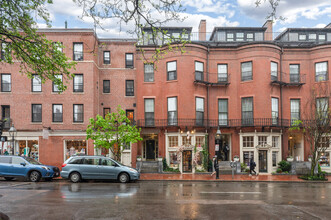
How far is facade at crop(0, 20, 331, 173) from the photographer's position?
23828 mm

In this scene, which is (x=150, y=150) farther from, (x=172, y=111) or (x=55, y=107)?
(x=55, y=107)

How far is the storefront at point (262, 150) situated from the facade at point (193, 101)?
84mm

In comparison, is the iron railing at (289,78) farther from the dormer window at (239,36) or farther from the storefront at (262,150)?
the dormer window at (239,36)

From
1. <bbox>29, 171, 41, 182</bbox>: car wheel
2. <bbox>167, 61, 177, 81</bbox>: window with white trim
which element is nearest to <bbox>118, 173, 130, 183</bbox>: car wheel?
<bbox>29, 171, 41, 182</bbox>: car wheel

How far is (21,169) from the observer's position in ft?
56.7

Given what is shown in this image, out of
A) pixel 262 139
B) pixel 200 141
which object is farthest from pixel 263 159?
pixel 200 141

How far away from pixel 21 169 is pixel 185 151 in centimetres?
1242

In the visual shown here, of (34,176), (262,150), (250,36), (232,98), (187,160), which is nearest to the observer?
(34,176)

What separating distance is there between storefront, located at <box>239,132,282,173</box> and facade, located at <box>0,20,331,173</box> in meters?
0.08

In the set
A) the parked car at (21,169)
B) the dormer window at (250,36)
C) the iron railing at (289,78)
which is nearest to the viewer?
the parked car at (21,169)

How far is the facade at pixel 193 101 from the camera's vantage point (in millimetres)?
23828

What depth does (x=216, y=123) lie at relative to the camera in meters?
24.7

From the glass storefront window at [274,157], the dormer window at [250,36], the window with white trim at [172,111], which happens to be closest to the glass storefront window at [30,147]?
the window with white trim at [172,111]

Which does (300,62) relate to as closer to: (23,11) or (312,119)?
(312,119)
